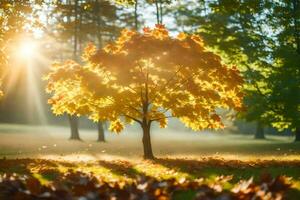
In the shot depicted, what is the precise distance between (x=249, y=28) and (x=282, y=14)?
2685mm

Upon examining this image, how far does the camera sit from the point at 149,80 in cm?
1661

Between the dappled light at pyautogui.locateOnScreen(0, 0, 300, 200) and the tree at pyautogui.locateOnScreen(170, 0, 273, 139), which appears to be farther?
the tree at pyautogui.locateOnScreen(170, 0, 273, 139)

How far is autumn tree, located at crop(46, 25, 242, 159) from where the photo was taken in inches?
606

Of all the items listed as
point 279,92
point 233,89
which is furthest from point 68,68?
point 279,92

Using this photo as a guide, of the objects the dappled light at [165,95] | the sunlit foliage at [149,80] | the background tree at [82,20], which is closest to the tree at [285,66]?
the dappled light at [165,95]

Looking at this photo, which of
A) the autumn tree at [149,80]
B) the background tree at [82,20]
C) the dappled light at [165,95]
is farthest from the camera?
the background tree at [82,20]

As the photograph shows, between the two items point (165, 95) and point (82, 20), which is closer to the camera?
point (165, 95)

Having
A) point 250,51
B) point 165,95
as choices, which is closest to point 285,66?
point 250,51

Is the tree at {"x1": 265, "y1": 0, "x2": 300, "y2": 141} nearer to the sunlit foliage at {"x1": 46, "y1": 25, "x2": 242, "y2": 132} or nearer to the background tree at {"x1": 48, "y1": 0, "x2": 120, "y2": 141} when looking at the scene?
the sunlit foliage at {"x1": 46, "y1": 25, "x2": 242, "y2": 132}

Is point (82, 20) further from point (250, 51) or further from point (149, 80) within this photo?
point (149, 80)

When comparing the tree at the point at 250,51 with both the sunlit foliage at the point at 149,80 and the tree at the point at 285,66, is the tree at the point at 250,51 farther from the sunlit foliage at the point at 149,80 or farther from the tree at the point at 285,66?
the sunlit foliage at the point at 149,80

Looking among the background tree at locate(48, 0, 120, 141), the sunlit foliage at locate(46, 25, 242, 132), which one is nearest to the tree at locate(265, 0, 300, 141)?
the sunlit foliage at locate(46, 25, 242, 132)

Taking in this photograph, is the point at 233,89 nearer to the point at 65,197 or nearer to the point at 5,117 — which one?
the point at 65,197

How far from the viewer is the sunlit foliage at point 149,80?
1539 cm
